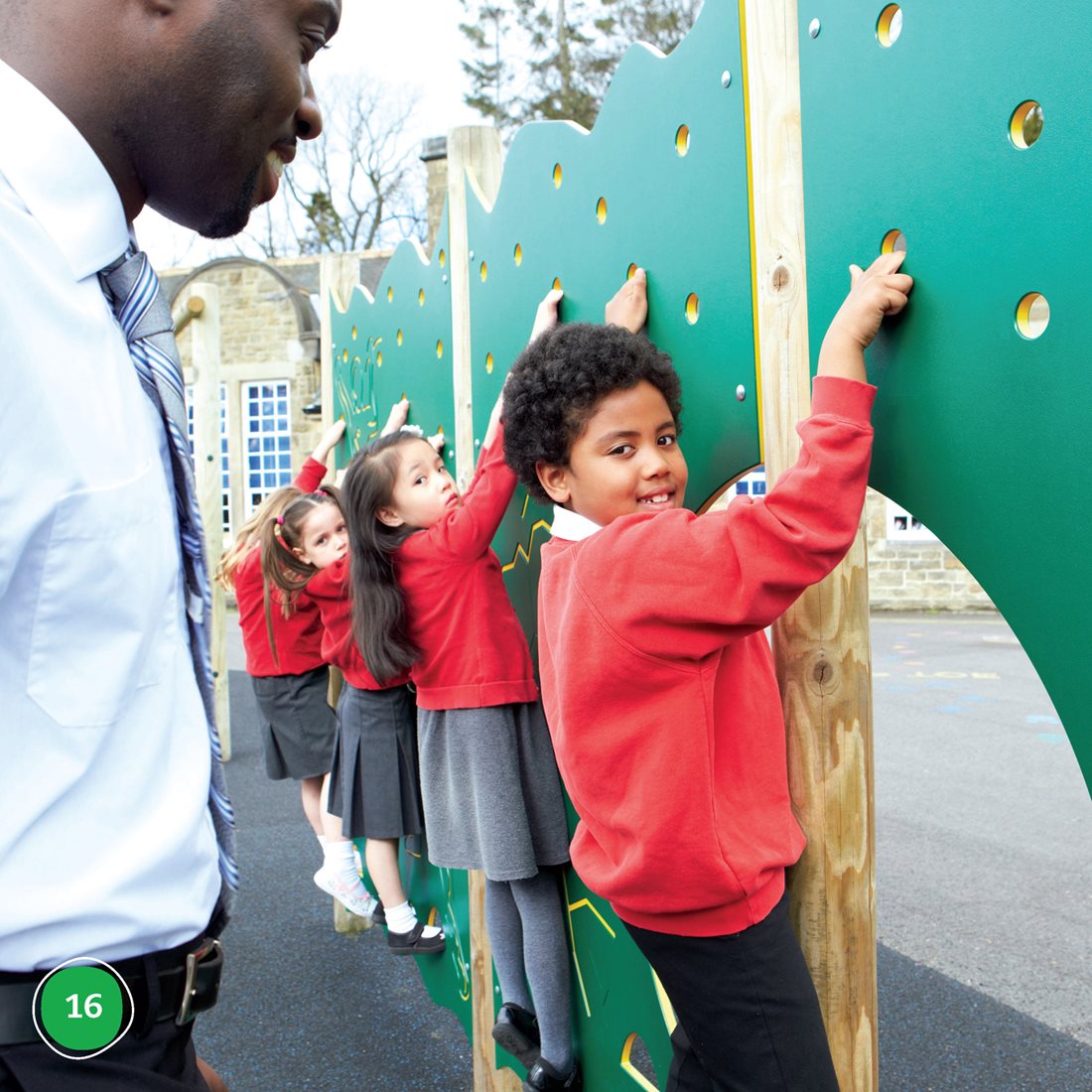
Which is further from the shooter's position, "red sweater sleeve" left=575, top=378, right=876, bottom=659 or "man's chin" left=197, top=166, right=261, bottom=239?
"red sweater sleeve" left=575, top=378, right=876, bottom=659

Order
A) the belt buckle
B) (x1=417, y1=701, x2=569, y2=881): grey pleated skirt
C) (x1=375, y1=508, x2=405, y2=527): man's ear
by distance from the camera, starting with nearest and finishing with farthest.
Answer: the belt buckle < (x1=417, y1=701, x2=569, y2=881): grey pleated skirt < (x1=375, y1=508, x2=405, y2=527): man's ear

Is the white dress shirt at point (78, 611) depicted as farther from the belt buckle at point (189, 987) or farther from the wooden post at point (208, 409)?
the wooden post at point (208, 409)

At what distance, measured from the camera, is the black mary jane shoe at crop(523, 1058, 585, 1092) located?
2424mm

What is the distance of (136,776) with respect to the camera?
923 millimetres

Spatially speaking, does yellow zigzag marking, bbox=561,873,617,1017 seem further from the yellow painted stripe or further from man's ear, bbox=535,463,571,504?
the yellow painted stripe

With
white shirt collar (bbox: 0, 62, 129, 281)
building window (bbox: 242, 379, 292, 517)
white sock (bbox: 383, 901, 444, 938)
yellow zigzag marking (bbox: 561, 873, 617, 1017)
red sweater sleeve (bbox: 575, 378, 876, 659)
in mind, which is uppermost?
building window (bbox: 242, 379, 292, 517)

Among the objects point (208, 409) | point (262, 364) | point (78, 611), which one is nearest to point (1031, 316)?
point (78, 611)

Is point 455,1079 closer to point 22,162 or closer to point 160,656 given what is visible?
point 160,656

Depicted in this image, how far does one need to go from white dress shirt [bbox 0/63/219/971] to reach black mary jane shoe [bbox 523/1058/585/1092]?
1.69 m

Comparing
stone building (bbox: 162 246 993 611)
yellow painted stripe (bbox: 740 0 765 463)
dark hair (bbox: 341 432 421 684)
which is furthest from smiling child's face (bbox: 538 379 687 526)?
stone building (bbox: 162 246 993 611)

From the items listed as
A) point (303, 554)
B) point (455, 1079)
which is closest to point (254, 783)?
point (303, 554)

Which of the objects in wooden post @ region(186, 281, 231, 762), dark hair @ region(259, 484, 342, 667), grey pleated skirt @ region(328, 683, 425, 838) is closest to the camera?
grey pleated skirt @ region(328, 683, 425, 838)

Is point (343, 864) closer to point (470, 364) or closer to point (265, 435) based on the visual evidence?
point (470, 364)

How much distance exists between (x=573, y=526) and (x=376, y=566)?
1059 mm
